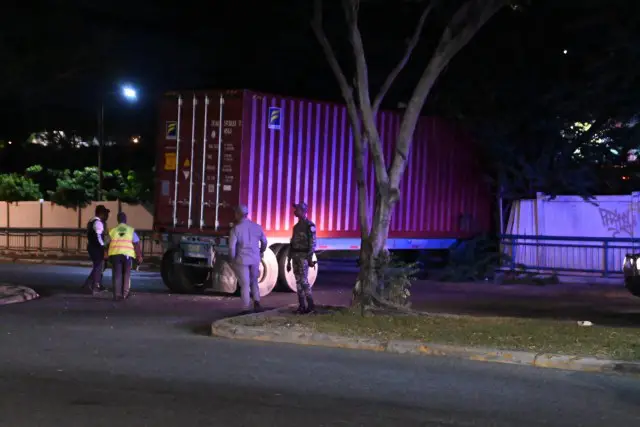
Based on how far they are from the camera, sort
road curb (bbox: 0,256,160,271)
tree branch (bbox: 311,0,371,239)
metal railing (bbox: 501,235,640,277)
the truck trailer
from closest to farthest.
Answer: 1. tree branch (bbox: 311,0,371,239)
2. the truck trailer
3. metal railing (bbox: 501,235,640,277)
4. road curb (bbox: 0,256,160,271)

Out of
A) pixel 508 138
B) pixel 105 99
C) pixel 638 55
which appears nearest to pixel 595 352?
pixel 638 55

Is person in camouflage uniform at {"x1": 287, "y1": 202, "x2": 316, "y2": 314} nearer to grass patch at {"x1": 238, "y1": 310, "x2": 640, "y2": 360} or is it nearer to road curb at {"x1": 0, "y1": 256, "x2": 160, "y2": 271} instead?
grass patch at {"x1": 238, "y1": 310, "x2": 640, "y2": 360}

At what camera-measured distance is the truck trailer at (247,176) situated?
667 inches

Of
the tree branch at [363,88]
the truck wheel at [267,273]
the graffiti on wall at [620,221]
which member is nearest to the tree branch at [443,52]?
the tree branch at [363,88]

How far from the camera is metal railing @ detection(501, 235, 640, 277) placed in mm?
20422

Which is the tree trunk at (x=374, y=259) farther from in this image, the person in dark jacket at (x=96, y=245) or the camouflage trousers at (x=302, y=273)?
the person in dark jacket at (x=96, y=245)

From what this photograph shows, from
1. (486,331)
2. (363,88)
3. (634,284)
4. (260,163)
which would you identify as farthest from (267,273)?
(634,284)

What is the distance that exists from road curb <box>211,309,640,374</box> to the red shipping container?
518cm

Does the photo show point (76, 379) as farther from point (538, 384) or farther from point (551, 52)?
point (551, 52)

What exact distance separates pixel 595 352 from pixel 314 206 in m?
9.18

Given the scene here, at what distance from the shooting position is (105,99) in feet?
97.2

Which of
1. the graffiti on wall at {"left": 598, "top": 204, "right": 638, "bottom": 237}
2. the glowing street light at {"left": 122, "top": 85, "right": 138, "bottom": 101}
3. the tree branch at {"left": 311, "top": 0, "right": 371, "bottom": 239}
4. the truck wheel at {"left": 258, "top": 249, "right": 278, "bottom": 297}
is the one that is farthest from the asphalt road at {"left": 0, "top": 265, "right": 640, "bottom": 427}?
the glowing street light at {"left": 122, "top": 85, "right": 138, "bottom": 101}

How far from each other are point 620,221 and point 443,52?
31.1ft

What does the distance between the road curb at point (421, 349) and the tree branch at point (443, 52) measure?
3328 mm
